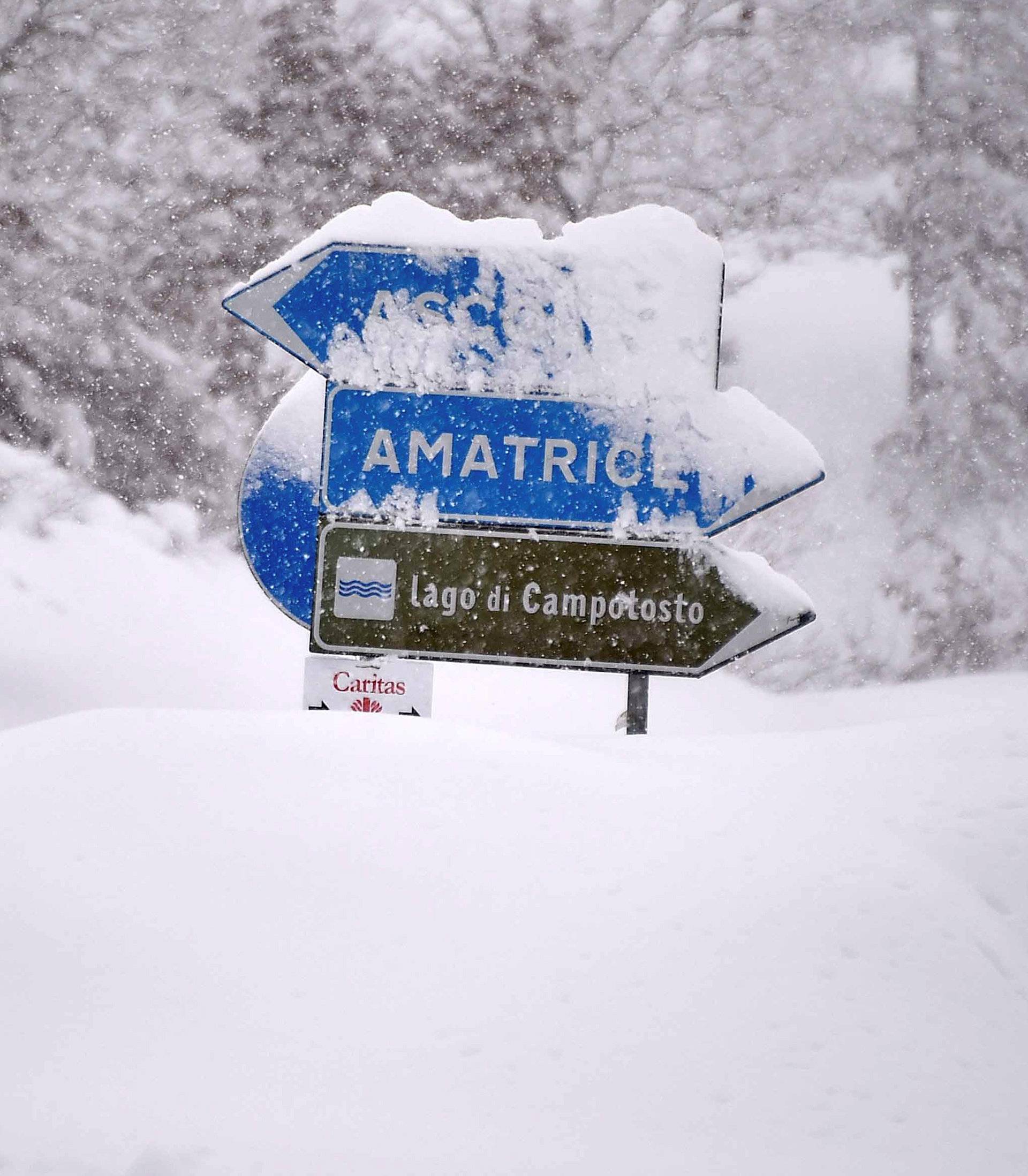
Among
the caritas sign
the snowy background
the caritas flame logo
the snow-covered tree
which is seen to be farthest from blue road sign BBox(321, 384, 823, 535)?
the snow-covered tree

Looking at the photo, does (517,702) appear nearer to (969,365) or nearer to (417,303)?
(969,365)

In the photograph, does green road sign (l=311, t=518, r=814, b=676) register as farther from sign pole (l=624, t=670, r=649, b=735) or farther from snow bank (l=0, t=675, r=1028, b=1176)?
snow bank (l=0, t=675, r=1028, b=1176)

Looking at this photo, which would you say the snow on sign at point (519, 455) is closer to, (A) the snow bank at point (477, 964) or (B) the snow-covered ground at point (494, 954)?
(B) the snow-covered ground at point (494, 954)

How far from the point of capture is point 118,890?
6.49ft

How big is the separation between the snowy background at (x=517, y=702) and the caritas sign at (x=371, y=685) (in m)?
0.38

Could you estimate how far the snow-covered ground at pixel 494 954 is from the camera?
5.18 ft

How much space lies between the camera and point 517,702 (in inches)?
372

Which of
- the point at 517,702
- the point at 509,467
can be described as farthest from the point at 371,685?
the point at 517,702

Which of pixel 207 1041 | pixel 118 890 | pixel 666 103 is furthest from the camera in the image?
pixel 666 103

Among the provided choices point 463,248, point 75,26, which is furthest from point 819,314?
point 463,248

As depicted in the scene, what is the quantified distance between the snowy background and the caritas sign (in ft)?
1.25

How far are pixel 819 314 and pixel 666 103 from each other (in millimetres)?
2718

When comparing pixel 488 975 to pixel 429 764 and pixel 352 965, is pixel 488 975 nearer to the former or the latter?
pixel 352 965

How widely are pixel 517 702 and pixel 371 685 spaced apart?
606 cm
